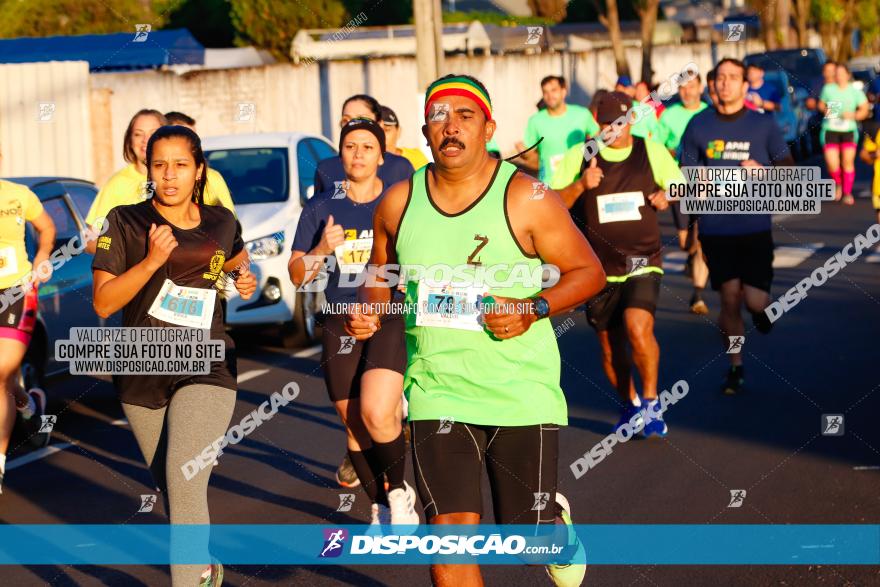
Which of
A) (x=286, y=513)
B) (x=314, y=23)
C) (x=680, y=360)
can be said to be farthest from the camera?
(x=314, y=23)

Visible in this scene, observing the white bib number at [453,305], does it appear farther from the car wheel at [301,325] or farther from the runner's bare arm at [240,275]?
the car wheel at [301,325]

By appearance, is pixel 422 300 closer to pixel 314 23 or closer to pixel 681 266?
pixel 681 266

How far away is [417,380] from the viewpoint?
16.1 ft

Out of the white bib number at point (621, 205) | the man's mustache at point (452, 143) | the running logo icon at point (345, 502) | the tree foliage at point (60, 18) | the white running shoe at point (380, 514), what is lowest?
the running logo icon at point (345, 502)

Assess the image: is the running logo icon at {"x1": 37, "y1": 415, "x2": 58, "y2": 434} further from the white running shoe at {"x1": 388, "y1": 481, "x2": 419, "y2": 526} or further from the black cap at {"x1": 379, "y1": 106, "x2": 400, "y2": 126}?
the white running shoe at {"x1": 388, "y1": 481, "x2": 419, "y2": 526}

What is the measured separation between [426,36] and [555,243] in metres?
14.4

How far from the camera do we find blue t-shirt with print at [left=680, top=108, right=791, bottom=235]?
9.78 metres

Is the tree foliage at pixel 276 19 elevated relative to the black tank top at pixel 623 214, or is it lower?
elevated

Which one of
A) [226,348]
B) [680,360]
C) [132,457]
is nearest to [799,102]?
[680,360]

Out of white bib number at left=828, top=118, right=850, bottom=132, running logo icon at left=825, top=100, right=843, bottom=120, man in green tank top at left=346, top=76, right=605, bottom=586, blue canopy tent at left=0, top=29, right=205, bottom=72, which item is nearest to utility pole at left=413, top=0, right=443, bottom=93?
running logo icon at left=825, top=100, right=843, bottom=120

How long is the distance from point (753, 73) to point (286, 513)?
1576 cm

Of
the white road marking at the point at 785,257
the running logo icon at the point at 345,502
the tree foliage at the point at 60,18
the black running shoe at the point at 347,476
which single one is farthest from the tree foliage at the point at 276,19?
the running logo icon at the point at 345,502

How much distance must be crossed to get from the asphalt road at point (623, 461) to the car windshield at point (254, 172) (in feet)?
5.02

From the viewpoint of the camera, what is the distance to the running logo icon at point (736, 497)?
7.34 m
